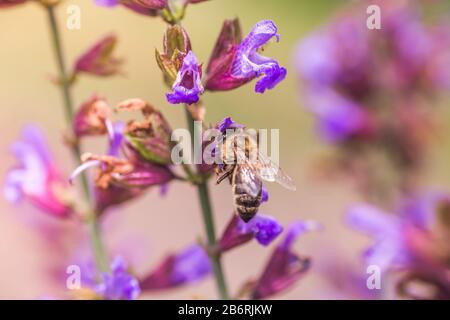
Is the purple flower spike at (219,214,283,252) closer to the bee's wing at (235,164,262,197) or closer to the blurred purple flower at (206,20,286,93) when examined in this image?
the bee's wing at (235,164,262,197)

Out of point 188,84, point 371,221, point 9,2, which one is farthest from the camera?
point 371,221

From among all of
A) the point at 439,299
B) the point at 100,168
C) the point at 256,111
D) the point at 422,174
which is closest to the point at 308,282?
the point at 422,174

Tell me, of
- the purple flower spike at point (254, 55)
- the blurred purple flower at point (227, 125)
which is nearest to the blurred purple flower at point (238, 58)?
the purple flower spike at point (254, 55)

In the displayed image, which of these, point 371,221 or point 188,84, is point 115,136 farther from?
point 371,221

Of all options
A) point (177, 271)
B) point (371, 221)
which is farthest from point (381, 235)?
point (177, 271)

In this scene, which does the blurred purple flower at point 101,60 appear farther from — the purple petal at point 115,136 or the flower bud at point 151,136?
the flower bud at point 151,136

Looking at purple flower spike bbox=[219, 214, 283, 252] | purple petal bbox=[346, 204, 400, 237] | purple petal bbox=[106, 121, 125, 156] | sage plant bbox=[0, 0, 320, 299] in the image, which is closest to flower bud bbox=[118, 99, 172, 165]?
sage plant bbox=[0, 0, 320, 299]
